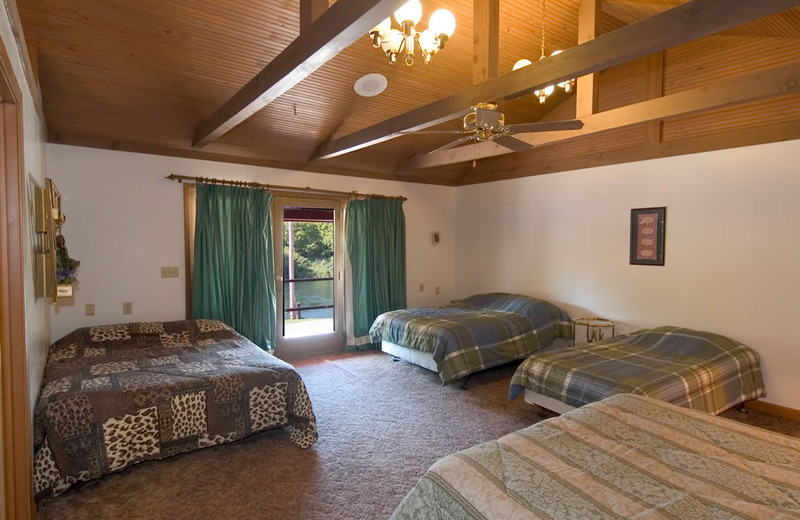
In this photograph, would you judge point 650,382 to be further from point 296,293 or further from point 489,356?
point 296,293

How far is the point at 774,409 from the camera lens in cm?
349

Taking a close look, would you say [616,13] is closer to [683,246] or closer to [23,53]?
[683,246]

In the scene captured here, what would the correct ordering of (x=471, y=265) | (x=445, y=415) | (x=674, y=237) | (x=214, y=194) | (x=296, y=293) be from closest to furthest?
(x=445, y=415)
(x=674, y=237)
(x=214, y=194)
(x=296, y=293)
(x=471, y=265)

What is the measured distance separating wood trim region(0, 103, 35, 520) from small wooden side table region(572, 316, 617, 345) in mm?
4258

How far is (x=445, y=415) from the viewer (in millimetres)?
3422

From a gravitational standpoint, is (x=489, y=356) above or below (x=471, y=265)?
below

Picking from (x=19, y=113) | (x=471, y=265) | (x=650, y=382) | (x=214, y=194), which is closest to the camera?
(x=19, y=113)

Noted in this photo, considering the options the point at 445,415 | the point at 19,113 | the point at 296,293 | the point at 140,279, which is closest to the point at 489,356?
the point at 445,415

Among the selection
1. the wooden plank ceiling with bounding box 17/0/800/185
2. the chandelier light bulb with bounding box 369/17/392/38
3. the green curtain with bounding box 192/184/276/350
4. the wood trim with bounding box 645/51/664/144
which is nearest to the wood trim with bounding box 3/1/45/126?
the wooden plank ceiling with bounding box 17/0/800/185

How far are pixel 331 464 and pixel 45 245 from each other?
220cm

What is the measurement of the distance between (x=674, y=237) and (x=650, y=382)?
185cm

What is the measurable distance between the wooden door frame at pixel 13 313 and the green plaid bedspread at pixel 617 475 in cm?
168

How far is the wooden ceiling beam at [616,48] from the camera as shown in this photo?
1662 mm

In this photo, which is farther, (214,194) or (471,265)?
(471,265)
